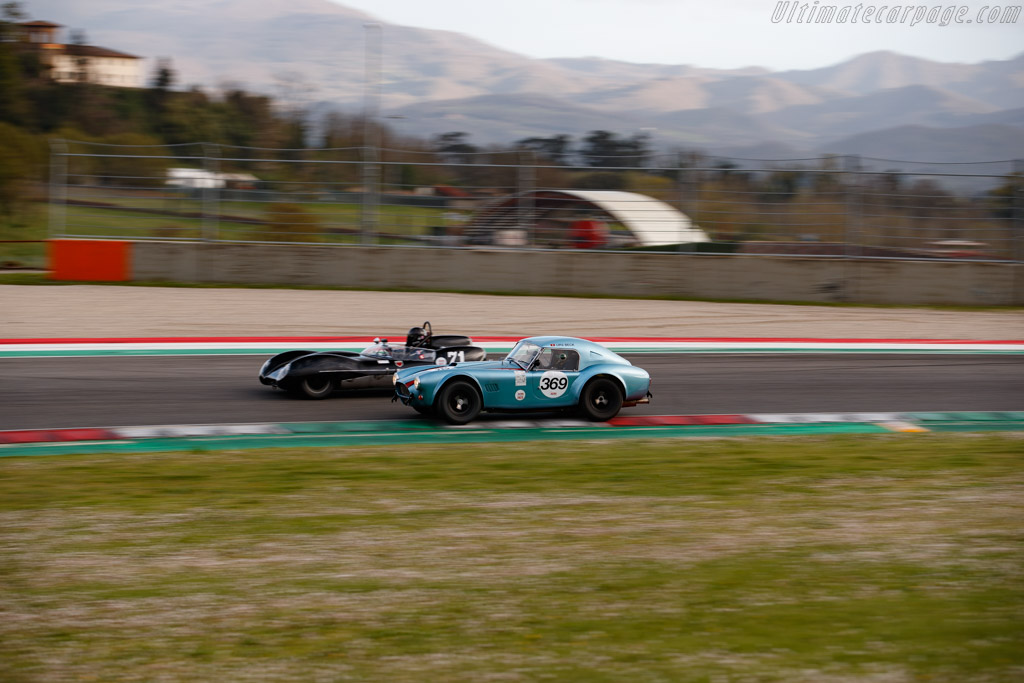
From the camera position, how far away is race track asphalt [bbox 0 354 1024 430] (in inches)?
412

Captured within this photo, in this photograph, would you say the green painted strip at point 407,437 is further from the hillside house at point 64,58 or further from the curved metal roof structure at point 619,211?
the hillside house at point 64,58

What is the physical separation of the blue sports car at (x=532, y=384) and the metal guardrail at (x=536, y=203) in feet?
36.4

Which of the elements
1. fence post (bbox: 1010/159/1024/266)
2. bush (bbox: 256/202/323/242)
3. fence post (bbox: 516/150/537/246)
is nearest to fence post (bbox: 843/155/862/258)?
fence post (bbox: 1010/159/1024/266)

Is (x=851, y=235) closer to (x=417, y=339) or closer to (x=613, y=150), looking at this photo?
(x=613, y=150)

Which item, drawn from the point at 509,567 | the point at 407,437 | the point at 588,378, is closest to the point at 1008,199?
the point at 588,378

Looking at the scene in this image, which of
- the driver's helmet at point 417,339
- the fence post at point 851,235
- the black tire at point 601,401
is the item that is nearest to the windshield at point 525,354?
the black tire at point 601,401

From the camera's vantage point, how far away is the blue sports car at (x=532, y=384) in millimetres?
9758

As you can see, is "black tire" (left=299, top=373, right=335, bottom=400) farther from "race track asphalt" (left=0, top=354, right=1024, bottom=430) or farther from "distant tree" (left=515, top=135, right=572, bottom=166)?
"distant tree" (left=515, top=135, right=572, bottom=166)

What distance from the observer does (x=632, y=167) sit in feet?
68.5

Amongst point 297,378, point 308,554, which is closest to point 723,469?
point 308,554

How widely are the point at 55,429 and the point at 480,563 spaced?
19.3 ft

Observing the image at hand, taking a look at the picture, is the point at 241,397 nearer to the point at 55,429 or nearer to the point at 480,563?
the point at 55,429

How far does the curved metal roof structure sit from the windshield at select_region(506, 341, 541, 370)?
11.2 metres

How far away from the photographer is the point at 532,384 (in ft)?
32.3
